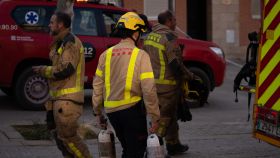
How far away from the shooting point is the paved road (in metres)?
9.01

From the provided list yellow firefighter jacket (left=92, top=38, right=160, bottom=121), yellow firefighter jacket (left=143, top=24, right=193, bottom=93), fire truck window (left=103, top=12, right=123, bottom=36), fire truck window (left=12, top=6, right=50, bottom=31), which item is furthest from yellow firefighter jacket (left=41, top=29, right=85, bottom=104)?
fire truck window (left=103, top=12, right=123, bottom=36)

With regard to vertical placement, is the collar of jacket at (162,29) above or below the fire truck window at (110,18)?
above

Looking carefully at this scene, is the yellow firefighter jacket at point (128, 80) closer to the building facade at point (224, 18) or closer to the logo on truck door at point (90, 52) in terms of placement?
the logo on truck door at point (90, 52)

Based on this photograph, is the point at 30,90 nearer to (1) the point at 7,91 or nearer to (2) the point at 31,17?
(2) the point at 31,17

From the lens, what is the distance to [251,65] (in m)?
8.42

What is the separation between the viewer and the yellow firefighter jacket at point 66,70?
23.8 feet

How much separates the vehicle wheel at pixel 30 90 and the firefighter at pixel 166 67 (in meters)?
4.09

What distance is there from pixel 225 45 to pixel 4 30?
1193 cm

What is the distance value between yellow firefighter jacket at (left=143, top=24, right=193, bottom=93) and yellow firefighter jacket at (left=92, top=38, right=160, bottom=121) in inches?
80.7

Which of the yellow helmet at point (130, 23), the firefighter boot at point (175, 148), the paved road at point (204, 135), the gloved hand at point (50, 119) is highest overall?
the yellow helmet at point (130, 23)

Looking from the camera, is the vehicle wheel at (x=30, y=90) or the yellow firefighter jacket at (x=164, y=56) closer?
the yellow firefighter jacket at (x=164, y=56)

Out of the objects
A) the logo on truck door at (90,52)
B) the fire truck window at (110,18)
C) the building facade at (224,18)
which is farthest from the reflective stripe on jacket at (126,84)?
the building facade at (224,18)

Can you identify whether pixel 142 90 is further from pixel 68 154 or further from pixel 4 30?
pixel 4 30

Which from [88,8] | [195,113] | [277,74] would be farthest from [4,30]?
[277,74]
